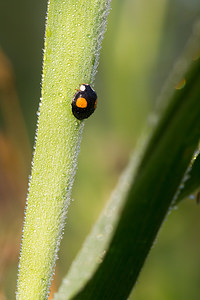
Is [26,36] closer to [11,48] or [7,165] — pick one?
[11,48]

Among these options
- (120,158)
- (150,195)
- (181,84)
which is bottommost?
(120,158)

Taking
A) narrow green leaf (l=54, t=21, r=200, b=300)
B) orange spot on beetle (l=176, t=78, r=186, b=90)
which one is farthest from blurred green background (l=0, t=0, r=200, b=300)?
orange spot on beetle (l=176, t=78, r=186, b=90)

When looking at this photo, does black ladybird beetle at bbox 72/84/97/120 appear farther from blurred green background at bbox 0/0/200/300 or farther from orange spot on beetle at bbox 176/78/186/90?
blurred green background at bbox 0/0/200/300

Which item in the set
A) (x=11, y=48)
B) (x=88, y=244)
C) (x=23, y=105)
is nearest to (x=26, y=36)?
(x=11, y=48)

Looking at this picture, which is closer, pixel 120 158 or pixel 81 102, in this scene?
pixel 81 102

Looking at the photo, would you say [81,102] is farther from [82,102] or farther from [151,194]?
[151,194]

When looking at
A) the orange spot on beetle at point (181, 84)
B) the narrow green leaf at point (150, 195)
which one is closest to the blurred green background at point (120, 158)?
the narrow green leaf at point (150, 195)

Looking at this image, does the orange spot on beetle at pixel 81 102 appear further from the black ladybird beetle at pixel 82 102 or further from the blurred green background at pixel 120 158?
the blurred green background at pixel 120 158

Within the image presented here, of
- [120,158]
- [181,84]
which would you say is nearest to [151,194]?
[181,84]

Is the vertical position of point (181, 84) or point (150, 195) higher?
point (181, 84)
